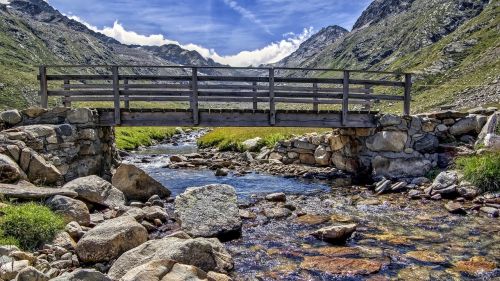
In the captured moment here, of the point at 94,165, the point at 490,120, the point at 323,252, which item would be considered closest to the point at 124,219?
the point at 323,252

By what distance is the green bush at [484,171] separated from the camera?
16484mm

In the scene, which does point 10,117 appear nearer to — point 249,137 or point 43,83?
point 43,83

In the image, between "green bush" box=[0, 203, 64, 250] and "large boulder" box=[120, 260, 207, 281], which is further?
"green bush" box=[0, 203, 64, 250]

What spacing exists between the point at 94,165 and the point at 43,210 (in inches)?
349

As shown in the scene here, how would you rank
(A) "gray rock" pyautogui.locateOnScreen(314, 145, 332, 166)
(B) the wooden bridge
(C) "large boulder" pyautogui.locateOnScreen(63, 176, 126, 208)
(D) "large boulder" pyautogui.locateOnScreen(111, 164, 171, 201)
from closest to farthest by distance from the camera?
(C) "large boulder" pyautogui.locateOnScreen(63, 176, 126, 208), (D) "large boulder" pyautogui.locateOnScreen(111, 164, 171, 201), (B) the wooden bridge, (A) "gray rock" pyautogui.locateOnScreen(314, 145, 332, 166)

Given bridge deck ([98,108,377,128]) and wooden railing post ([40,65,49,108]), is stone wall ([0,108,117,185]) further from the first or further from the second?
wooden railing post ([40,65,49,108])

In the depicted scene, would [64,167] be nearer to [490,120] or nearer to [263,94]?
[263,94]

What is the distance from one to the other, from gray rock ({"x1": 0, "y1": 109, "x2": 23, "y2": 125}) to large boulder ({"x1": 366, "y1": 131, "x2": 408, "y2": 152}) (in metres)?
17.5

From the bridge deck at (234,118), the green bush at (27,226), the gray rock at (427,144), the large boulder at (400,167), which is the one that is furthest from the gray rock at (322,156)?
the green bush at (27,226)

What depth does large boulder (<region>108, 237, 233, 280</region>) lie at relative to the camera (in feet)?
28.8

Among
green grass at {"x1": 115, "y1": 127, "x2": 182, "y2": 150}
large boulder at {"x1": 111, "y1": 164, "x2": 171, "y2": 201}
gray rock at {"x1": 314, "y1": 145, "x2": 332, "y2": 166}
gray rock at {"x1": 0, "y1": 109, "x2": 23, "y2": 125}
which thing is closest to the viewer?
large boulder at {"x1": 111, "y1": 164, "x2": 171, "y2": 201}

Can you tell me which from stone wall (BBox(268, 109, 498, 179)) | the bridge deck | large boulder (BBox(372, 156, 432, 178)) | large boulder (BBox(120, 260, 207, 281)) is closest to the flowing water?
large boulder (BBox(120, 260, 207, 281))

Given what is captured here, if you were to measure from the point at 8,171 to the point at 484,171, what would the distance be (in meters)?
17.7

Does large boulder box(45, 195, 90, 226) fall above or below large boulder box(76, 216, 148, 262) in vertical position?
above
